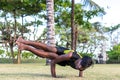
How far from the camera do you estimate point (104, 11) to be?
2700 centimetres

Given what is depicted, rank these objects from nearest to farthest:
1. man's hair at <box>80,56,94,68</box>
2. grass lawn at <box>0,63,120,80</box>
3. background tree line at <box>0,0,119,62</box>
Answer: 1. man's hair at <box>80,56,94,68</box>
2. grass lawn at <box>0,63,120,80</box>
3. background tree line at <box>0,0,119,62</box>

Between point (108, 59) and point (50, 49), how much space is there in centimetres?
2992

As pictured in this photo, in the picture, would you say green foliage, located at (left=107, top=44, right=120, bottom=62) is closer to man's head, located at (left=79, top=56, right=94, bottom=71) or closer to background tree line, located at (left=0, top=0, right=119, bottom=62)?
background tree line, located at (left=0, top=0, right=119, bottom=62)

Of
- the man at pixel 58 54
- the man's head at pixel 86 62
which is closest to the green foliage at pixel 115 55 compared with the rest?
the man at pixel 58 54

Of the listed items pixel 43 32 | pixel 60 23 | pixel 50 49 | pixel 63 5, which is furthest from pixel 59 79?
pixel 43 32

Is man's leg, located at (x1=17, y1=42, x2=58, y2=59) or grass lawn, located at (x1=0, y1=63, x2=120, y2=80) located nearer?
man's leg, located at (x1=17, y1=42, x2=58, y2=59)

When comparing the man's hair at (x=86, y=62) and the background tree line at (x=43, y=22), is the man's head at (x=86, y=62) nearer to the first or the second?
the man's hair at (x=86, y=62)

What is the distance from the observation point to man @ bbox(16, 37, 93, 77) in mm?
7959

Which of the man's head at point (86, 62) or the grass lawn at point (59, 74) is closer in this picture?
the man's head at point (86, 62)

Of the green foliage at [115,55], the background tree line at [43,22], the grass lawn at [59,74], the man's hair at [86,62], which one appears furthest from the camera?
the green foliage at [115,55]

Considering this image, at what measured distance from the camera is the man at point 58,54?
796cm

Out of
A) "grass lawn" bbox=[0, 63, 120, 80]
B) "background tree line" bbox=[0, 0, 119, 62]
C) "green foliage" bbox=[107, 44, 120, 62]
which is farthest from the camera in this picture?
"green foliage" bbox=[107, 44, 120, 62]

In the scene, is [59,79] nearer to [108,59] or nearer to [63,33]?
[108,59]

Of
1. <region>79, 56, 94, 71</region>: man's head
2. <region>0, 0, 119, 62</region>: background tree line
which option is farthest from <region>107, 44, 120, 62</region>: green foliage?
<region>79, 56, 94, 71</region>: man's head
